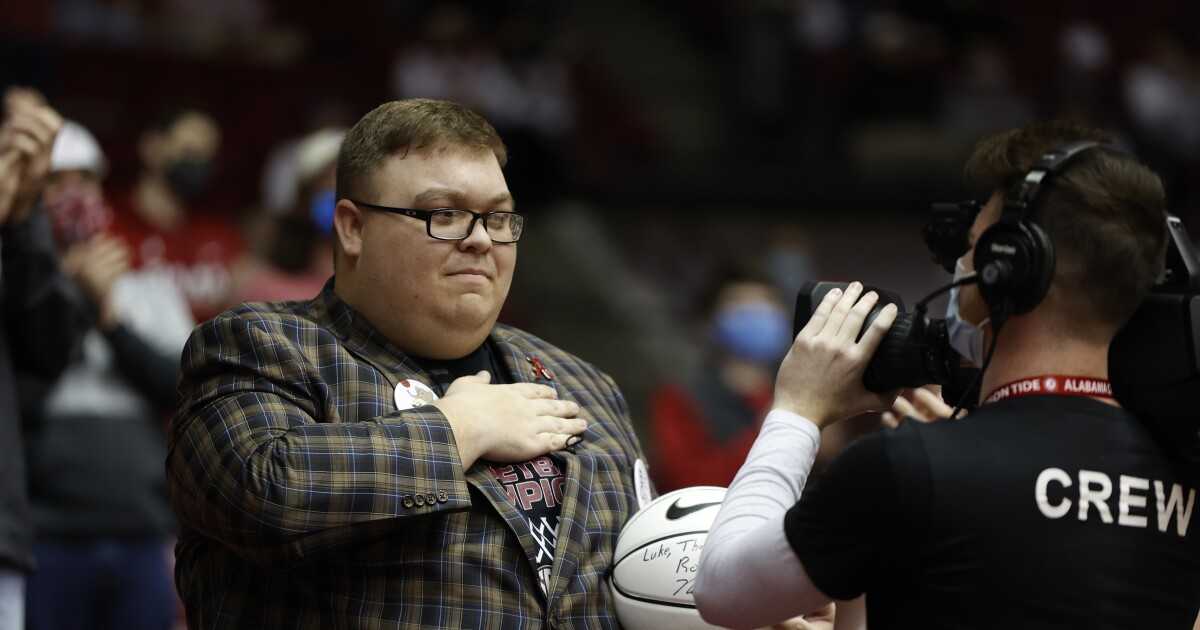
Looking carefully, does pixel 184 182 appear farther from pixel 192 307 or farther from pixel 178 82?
pixel 178 82

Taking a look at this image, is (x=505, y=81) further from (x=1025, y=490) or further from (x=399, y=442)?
(x=1025, y=490)

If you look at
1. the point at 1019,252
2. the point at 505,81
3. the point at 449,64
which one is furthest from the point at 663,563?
the point at 505,81

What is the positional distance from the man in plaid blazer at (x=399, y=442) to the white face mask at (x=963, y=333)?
90 cm

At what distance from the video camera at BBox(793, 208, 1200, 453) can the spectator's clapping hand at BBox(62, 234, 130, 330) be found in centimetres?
307

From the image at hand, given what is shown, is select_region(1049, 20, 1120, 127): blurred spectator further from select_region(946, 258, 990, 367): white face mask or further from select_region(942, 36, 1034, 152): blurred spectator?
select_region(946, 258, 990, 367): white face mask

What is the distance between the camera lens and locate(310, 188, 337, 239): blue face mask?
517 centimetres

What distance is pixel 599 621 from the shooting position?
10.2ft

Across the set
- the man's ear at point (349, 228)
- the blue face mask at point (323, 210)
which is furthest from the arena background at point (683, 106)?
the man's ear at point (349, 228)

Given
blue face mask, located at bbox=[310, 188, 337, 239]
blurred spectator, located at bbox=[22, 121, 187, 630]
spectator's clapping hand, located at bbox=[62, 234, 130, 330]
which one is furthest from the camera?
blue face mask, located at bbox=[310, 188, 337, 239]

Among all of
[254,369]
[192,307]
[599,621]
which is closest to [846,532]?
[599,621]

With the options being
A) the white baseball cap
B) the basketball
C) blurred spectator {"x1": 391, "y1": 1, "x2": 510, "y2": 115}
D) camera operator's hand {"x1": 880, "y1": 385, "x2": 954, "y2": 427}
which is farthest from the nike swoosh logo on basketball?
blurred spectator {"x1": 391, "y1": 1, "x2": 510, "y2": 115}

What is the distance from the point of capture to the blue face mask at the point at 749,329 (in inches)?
277

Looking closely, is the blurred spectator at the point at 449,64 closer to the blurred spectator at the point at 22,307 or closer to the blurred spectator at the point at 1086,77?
the blurred spectator at the point at 1086,77

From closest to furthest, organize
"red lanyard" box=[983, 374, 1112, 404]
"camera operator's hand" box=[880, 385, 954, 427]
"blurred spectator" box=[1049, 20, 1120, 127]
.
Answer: "red lanyard" box=[983, 374, 1112, 404], "camera operator's hand" box=[880, 385, 954, 427], "blurred spectator" box=[1049, 20, 1120, 127]
